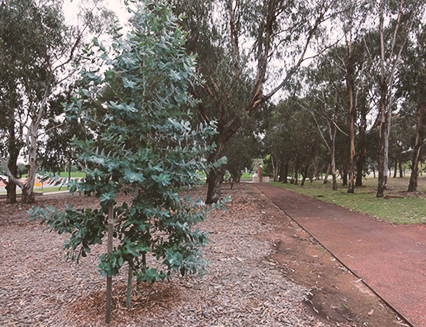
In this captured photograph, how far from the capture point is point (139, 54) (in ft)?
7.89

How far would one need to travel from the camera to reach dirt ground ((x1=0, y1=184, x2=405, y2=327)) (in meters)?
2.59

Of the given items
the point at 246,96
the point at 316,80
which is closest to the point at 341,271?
the point at 246,96

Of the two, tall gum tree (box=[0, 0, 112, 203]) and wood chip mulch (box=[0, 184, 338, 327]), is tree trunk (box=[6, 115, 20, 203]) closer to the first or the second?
tall gum tree (box=[0, 0, 112, 203])

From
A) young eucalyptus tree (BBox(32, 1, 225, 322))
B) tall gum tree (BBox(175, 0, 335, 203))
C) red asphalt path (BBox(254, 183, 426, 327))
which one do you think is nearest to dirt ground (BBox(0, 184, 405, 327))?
red asphalt path (BBox(254, 183, 426, 327))

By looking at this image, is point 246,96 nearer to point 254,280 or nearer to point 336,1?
point 336,1

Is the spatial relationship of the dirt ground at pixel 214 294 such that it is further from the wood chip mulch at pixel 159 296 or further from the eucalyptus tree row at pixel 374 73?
the eucalyptus tree row at pixel 374 73

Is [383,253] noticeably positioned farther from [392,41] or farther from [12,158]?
[12,158]

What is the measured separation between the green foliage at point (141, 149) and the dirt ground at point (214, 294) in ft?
1.77

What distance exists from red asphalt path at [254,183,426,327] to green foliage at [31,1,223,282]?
2377 mm

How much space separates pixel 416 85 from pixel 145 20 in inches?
672

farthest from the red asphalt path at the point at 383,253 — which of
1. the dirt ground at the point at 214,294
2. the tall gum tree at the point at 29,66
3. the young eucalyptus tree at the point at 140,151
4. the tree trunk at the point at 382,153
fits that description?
the tall gum tree at the point at 29,66

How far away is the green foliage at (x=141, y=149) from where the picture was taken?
2279mm

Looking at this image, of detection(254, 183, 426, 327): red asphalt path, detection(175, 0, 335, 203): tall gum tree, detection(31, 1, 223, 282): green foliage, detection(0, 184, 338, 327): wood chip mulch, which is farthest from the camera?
detection(175, 0, 335, 203): tall gum tree

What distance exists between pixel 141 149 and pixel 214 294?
1.80 meters
